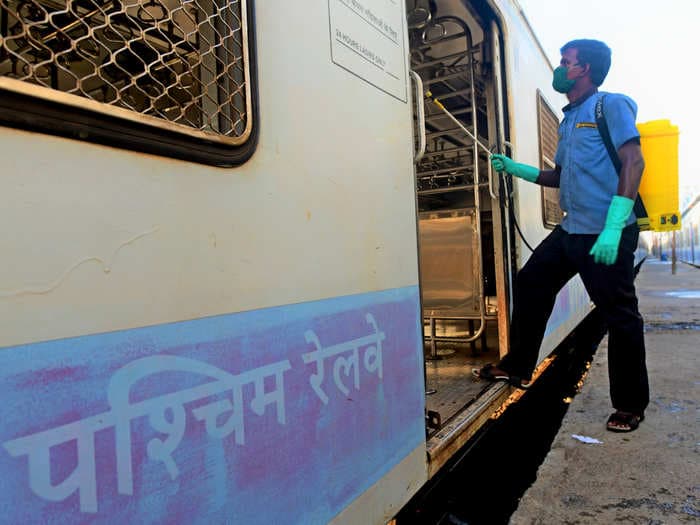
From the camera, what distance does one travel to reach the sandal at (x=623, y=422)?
8.20 feet

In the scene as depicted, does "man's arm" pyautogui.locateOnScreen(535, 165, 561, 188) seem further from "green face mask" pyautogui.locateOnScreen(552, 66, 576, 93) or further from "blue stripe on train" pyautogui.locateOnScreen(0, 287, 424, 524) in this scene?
"blue stripe on train" pyautogui.locateOnScreen(0, 287, 424, 524)

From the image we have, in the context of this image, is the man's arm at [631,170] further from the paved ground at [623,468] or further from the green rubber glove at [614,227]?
the paved ground at [623,468]

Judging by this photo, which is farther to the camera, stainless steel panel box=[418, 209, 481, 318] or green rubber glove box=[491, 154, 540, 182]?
stainless steel panel box=[418, 209, 481, 318]

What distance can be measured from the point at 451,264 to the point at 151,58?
297cm

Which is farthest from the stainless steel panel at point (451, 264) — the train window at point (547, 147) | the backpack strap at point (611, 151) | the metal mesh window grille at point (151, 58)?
the metal mesh window grille at point (151, 58)

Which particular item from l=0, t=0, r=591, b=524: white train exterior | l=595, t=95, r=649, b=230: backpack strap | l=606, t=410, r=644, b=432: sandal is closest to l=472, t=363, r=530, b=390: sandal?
l=606, t=410, r=644, b=432: sandal

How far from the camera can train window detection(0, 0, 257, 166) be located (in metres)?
0.72

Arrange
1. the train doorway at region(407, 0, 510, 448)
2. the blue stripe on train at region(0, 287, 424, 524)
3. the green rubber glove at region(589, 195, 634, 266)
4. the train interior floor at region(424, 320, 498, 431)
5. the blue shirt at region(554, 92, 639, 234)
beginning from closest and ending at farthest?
1. the blue stripe on train at region(0, 287, 424, 524)
2. the green rubber glove at region(589, 195, 634, 266)
3. the blue shirt at region(554, 92, 639, 234)
4. the train interior floor at region(424, 320, 498, 431)
5. the train doorway at region(407, 0, 510, 448)

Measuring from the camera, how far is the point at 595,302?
99.7 inches

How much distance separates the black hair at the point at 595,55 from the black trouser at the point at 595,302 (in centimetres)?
83

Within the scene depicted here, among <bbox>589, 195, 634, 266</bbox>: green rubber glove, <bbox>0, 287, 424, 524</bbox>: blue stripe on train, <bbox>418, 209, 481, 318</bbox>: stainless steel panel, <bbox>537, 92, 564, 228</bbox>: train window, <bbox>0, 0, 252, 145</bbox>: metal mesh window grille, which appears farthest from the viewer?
<bbox>537, 92, 564, 228</bbox>: train window

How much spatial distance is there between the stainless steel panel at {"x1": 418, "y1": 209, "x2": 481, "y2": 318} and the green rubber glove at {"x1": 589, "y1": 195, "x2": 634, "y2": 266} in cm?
128

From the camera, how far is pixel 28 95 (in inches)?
26.6

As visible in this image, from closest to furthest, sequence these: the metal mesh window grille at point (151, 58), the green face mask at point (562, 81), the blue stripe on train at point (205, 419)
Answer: the blue stripe on train at point (205, 419)
the metal mesh window grille at point (151, 58)
the green face mask at point (562, 81)
